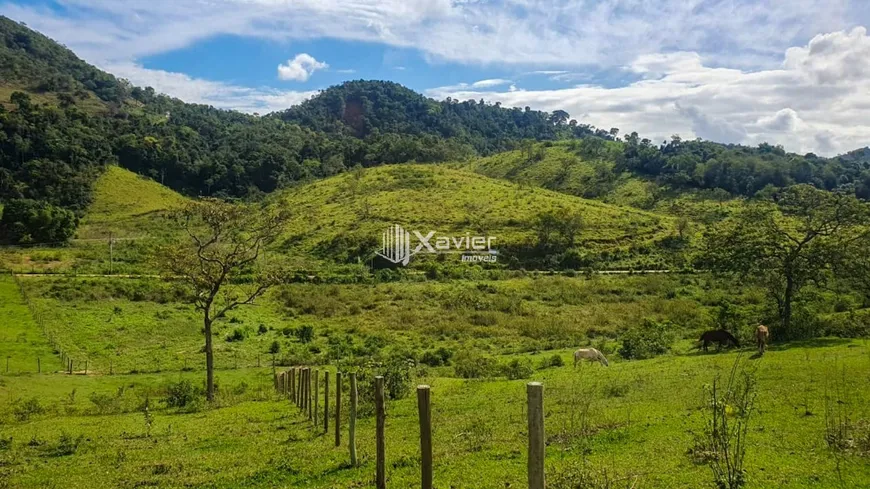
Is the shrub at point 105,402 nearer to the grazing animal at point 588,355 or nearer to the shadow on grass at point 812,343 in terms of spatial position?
the grazing animal at point 588,355

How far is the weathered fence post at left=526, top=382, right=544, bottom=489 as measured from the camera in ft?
17.2

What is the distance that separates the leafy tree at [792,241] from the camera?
24141 millimetres

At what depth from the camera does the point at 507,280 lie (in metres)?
59.7

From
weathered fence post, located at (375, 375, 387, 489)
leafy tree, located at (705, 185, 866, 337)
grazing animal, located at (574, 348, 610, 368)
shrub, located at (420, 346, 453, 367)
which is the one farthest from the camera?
shrub, located at (420, 346, 453, 367)

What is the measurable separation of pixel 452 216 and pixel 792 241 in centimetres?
5959

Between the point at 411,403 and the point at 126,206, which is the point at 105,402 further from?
the point at 126,206

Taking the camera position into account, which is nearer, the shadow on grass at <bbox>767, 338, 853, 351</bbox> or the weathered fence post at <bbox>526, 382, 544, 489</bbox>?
the weathered fence post at <bbox>526, 382, 544, 489</bbox>

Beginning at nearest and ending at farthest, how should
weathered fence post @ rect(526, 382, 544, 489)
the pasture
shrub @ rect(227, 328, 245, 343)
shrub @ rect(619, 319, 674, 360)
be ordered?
weathered fence post @ rect(526, 382, 544, 489) → the pasture → shrub @ rect(619, 319, 674, 360) → shrub @ rect(227, 328, 245, 343)

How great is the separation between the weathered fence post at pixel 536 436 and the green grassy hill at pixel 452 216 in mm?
65935

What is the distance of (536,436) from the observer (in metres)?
5.25

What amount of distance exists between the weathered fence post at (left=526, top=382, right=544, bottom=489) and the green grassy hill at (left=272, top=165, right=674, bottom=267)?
216 feet

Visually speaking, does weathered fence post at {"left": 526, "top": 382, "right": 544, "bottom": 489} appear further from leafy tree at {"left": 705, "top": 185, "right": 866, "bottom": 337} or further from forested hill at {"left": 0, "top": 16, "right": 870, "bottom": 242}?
forested hill at {"left": 0, "top": 16, "right": 870, "bottom": 242}

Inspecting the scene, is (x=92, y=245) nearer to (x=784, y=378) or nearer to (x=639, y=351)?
(x=639, y=351)

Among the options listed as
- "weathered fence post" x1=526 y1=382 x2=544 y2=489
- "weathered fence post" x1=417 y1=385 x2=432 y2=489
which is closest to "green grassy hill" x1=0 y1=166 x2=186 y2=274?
"weathered fence post" x1=417 y1=385 x2=432 y2=489
